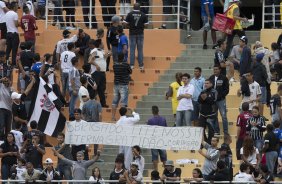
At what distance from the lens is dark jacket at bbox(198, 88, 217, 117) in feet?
Result: 132

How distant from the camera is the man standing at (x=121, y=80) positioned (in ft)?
137

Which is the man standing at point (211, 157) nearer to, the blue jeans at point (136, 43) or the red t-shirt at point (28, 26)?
the blue jeans at point (136, 43)


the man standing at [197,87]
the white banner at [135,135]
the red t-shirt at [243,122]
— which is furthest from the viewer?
the man standing at [197,87]

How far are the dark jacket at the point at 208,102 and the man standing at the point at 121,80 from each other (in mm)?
2351

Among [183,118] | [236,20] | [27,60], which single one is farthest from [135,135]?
[236,20]

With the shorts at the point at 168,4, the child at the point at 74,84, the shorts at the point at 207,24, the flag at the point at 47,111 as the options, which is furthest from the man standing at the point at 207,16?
the flag at the point at 47,111

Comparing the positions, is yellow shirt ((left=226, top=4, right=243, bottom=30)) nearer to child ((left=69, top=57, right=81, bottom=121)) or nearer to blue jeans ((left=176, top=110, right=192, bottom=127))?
blue jeans ((left=176, top=110, right=192, bottom=127))

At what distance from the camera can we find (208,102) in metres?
40.2

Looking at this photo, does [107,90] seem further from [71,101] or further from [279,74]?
[279,74]

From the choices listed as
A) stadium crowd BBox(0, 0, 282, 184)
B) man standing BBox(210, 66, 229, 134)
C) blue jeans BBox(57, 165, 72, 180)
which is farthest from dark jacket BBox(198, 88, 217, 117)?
blue jeans BBox(57, 165, 72, 180)

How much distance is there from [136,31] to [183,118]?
3669mm

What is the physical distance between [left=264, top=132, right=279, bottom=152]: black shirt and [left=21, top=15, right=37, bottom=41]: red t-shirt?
348 inches

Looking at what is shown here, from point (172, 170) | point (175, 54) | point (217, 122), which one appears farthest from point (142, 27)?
point (172, 170)

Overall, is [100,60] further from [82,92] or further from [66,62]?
[82,92]
